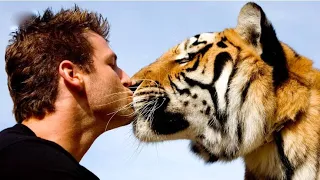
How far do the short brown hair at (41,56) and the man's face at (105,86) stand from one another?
80mm

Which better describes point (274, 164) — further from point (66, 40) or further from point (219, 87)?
point (66, 40)

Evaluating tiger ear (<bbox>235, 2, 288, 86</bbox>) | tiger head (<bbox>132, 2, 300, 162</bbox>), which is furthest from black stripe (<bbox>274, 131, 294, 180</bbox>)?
tiger ear (<bbox>235, 2, 288, 86</bbox>)

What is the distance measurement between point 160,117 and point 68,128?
4.83 ft

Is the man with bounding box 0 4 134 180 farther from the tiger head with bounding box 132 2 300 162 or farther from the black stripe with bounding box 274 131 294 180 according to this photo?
the black stripe with bounding box 274 131 294 180

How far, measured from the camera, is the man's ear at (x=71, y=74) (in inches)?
136

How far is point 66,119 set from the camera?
11.3ft

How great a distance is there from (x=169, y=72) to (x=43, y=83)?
1709 mm

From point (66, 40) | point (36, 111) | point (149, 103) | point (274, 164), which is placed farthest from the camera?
point (149, 103)

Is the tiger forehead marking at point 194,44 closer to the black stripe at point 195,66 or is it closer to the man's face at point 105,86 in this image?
the black stripe at point 195,66

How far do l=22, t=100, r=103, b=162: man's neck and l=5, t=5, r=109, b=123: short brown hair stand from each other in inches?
2.1

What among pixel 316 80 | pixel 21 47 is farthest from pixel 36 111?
pixel 316 80

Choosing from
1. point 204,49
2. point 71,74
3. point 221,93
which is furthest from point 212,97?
point 71,74

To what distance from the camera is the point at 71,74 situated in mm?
3504

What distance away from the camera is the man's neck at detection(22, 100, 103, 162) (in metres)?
3.38
